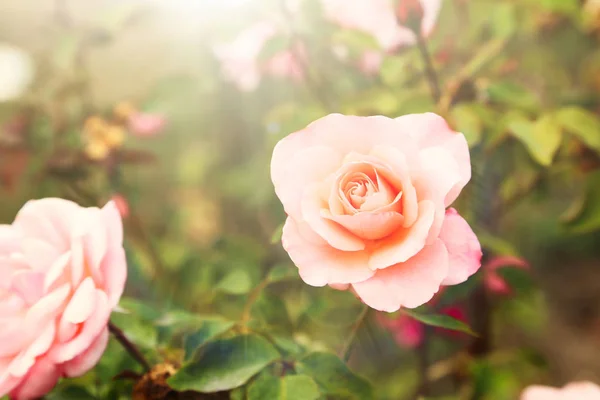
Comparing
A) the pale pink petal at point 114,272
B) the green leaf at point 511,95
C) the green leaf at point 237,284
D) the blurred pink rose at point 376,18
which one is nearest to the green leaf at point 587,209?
the green leaf at point 511,95

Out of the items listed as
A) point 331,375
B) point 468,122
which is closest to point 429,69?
point 468,122

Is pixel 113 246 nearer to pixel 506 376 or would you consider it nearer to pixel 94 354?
pixel 94 354

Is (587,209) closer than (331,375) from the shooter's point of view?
No

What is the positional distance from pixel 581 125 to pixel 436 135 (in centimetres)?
24

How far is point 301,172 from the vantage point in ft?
1.13

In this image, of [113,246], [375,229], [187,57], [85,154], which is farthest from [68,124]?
[375,229]

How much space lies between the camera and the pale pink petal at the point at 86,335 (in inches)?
13.1

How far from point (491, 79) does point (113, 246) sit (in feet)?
1.38

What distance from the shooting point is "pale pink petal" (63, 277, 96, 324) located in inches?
13.1

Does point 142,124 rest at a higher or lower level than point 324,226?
lower

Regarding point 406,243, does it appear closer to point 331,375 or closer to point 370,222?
point 370,222

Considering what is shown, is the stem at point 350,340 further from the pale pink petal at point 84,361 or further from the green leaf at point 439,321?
the pale pink petal at point 84,361

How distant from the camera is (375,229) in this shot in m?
0.33

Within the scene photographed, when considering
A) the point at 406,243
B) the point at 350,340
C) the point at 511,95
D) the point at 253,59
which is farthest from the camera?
the point at 253,59
